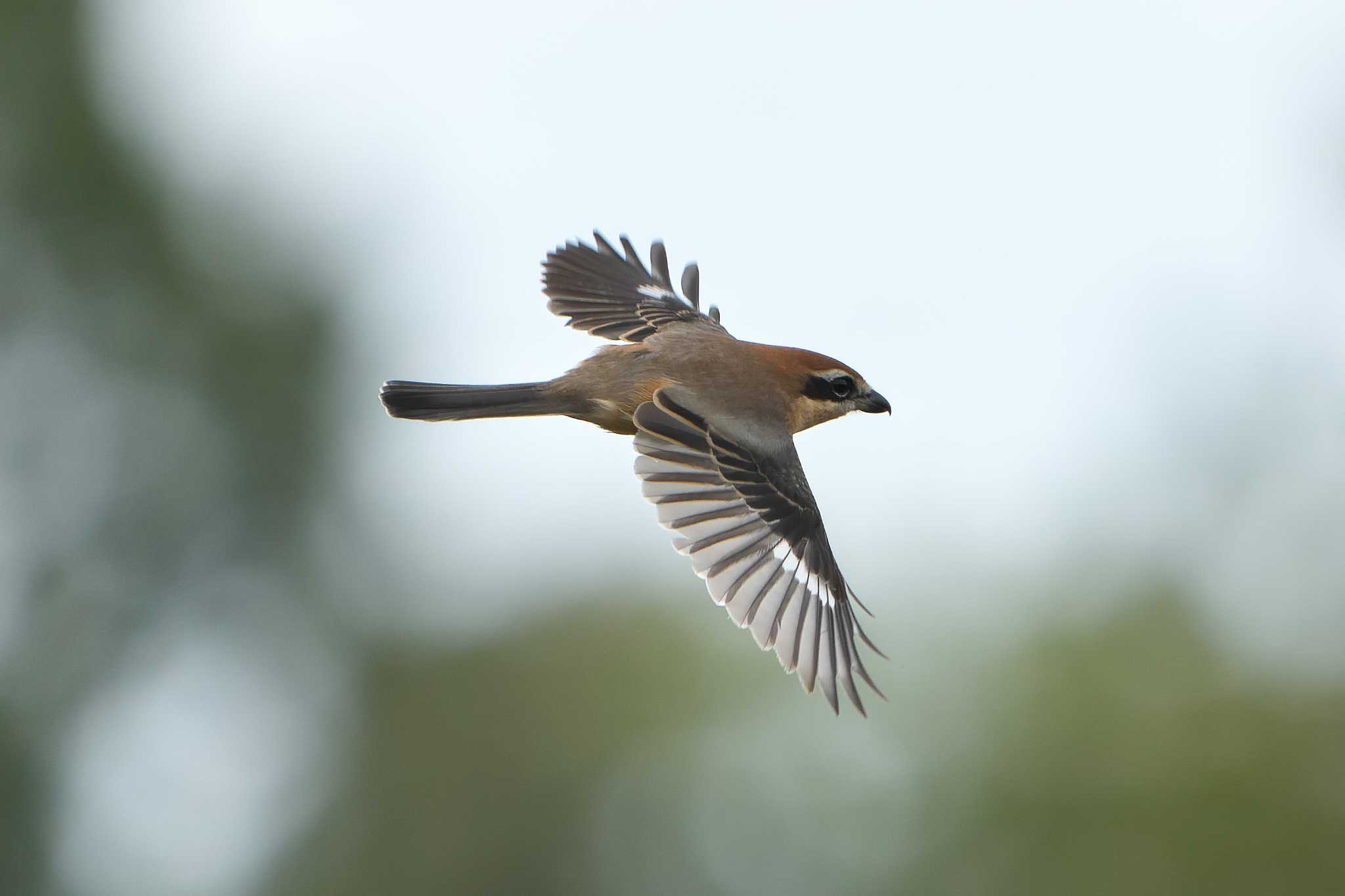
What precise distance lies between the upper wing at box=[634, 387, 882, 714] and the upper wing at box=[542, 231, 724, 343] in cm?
128

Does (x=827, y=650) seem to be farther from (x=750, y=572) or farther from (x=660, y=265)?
(x=660, y=265)

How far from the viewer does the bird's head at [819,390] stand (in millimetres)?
6102

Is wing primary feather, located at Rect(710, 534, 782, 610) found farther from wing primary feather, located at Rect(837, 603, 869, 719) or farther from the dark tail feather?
the dark tail feather

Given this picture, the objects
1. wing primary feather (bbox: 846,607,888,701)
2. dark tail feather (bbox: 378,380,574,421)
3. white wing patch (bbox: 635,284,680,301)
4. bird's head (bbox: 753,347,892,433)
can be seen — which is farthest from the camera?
white wing patch (bbox: 635,284,680,301)

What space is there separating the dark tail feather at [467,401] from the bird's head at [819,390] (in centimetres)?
87

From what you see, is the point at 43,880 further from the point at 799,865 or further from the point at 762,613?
the point at 762,613

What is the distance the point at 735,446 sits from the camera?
5.67 m

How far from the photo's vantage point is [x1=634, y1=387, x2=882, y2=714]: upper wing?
5.38 meters

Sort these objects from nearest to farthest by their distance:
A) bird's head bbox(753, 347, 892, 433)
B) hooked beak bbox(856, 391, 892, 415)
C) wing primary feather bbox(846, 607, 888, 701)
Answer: wing primary feather bbox(846, 607, 888, 701), bird's head bbox(753, 347, 892, 433), hooked beak bbox(856, 391, 892, 415)

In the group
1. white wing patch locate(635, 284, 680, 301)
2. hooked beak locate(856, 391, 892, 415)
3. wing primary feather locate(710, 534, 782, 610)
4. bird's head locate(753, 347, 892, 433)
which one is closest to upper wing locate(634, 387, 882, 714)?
wing primary feather locate(710, 534, 782, 610)

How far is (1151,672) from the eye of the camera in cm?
2567

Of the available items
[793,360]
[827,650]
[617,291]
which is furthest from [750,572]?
[617,291]

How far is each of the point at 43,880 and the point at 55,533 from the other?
540cm

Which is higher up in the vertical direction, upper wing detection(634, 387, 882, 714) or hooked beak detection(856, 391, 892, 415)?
hooked beak detection(856, 391, 892, 415)
